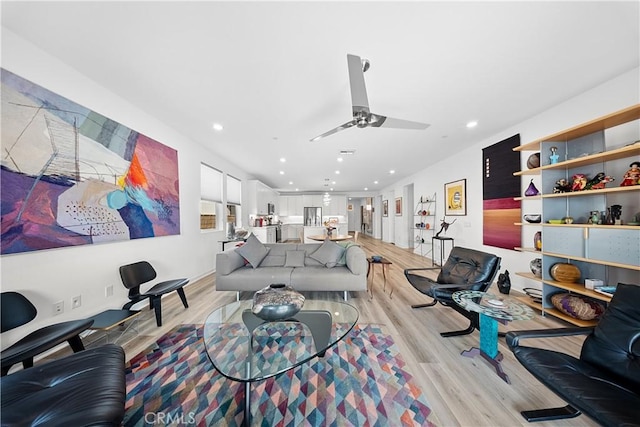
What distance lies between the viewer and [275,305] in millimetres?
1590

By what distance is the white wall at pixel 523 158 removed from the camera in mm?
2184

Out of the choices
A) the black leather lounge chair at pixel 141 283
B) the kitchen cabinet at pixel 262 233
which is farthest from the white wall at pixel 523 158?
the black leather lounge chair at pixel 141 283

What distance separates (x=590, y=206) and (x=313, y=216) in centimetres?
844

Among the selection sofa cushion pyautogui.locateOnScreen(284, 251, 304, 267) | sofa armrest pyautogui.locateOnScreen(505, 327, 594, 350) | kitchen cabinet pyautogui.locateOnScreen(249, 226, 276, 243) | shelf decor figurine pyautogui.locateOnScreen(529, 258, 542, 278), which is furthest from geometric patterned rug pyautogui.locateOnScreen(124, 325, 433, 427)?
kitchen cabinet pyautogui.locateOnScreen(249, 226, 276, 243)

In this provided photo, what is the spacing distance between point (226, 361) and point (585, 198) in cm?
406

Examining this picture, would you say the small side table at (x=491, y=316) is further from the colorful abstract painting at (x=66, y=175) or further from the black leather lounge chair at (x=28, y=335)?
the colorful abstract painting at (x=66, y=175)

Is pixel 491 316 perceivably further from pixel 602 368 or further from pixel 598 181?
pixel 598 181

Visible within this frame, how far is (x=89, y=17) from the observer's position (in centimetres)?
148

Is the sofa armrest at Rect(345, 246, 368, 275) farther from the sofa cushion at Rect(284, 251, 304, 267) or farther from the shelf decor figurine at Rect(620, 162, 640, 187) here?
the shelf decor figurine at Rect(620, 162, 640, 187)

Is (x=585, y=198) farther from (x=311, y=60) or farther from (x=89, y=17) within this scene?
(x=89, y=17)

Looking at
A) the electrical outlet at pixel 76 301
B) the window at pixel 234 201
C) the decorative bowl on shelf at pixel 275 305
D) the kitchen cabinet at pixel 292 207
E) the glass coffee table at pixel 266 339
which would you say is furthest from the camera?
the kitchen cabinet at pixel 292 207

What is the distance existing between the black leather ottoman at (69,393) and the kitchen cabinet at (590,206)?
3.87 m

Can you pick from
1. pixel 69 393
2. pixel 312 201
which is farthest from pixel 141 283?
pixel 312 201

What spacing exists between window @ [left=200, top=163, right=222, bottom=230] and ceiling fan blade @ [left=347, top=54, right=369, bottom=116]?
3.57 metres
